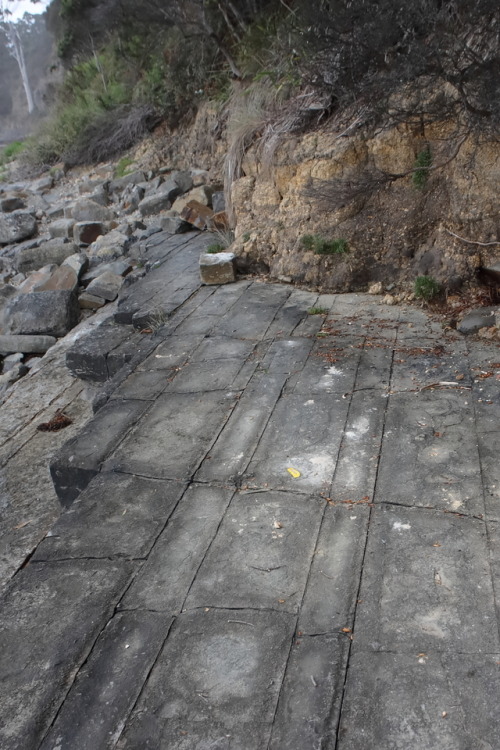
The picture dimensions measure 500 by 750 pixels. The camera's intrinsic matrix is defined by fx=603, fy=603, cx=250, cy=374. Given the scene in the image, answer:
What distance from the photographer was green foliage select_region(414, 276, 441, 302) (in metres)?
5.61

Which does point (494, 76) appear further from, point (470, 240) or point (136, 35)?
point (136, 35)

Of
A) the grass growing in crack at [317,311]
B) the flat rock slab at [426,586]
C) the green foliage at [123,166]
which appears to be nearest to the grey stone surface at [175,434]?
the flat rock slab at [426,586]

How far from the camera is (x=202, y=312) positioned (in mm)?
6035

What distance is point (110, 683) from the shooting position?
2432 mm

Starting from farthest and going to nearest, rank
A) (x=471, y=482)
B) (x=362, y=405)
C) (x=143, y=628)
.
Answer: (x=362, y=405) → (x=471, y=482) → (x=143, y=628)

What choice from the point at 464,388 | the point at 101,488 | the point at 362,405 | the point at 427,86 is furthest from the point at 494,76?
the point at 101,488

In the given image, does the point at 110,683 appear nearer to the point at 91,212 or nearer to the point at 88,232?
the point at 88,232

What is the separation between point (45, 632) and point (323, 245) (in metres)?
4.70

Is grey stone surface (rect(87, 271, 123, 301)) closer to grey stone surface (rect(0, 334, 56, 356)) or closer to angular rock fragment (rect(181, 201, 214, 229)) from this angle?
grey stone surface (rect(0, 334, 56, 356))

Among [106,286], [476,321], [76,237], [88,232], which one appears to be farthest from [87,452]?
[76,237]

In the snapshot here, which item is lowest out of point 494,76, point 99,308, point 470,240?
point 99,308

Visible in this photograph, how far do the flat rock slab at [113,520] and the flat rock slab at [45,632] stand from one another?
0.31ft

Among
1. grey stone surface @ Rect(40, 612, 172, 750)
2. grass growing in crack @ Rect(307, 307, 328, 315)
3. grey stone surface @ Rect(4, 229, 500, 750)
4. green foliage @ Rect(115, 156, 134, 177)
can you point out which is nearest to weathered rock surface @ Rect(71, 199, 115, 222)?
green foliage @ Rect(115, 156, 134, 177)

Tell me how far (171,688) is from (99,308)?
6.79 metres
